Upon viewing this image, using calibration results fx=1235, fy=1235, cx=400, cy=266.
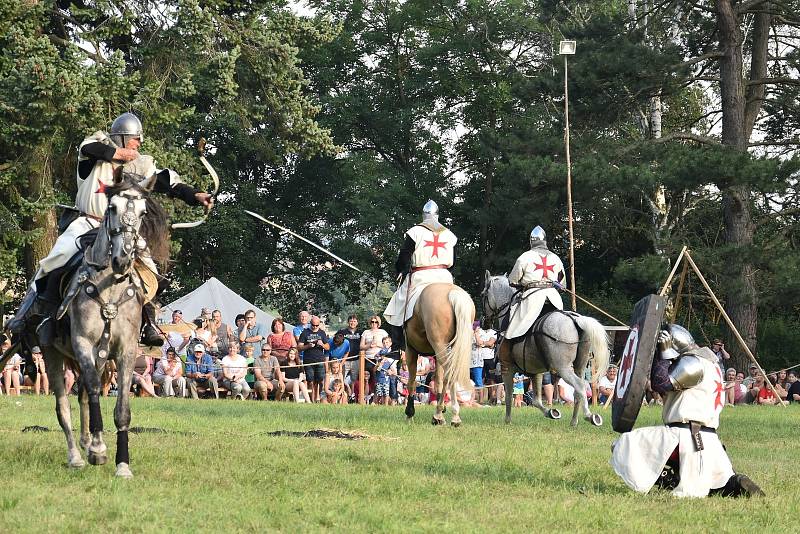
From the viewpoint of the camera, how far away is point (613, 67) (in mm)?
30156

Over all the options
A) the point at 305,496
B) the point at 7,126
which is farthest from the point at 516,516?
the point at 7,126

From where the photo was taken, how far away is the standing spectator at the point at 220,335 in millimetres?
21859

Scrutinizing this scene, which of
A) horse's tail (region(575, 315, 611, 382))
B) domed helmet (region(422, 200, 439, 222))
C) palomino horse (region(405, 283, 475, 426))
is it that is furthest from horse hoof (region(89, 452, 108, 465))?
horse's tail (region(575, 315, 611, 382))

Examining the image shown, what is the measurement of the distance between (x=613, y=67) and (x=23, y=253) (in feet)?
48.3

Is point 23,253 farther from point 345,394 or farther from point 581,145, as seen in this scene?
point 581,145

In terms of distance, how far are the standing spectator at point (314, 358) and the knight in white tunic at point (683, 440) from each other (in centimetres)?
1333

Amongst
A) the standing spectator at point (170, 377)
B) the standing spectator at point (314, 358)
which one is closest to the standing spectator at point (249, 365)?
the standing spectator at point (314, 358)

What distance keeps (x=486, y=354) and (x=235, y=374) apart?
16.1ft

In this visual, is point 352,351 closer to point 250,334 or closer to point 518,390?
point 250,334

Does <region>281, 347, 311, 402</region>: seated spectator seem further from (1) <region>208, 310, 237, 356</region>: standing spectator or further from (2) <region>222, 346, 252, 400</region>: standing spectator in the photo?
(1) <region>208, 310, 237, 356</region>: standing spectator

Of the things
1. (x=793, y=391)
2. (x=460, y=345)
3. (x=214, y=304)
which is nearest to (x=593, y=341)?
(x=460, y=345)

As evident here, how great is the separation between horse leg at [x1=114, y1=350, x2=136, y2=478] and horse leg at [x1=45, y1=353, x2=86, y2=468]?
0.42 metres

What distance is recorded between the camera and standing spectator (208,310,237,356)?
2186 centimetres

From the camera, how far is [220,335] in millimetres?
22344
